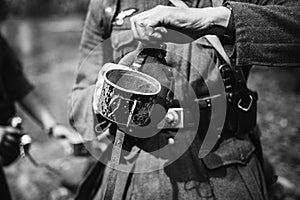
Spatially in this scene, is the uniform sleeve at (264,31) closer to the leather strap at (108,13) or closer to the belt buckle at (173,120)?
the belt buckle at (173,120)

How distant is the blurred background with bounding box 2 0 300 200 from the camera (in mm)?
3810

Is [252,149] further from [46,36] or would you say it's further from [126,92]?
[46,36]

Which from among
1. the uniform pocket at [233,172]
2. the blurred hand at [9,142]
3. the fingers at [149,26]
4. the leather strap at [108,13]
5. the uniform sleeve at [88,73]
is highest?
the fingers at [149,26]

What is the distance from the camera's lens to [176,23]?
1.51m

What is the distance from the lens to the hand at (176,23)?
58.9 inches

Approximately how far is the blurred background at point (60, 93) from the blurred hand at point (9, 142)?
11.6 inches

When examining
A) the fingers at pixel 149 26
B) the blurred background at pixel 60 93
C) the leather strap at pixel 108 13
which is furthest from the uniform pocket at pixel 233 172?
the blurred background at pixel 60 93

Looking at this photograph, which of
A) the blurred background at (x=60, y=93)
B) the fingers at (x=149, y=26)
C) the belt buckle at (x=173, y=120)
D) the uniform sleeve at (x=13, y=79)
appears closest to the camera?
the fingers at (x=149, y=26)

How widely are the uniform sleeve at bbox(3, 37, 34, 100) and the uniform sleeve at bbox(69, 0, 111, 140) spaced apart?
87cm

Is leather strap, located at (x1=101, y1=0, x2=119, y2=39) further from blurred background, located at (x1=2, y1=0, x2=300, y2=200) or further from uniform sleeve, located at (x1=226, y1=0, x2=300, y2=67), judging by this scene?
blurred background, located at (x1=2, y1=0, x2=300, y2=200)

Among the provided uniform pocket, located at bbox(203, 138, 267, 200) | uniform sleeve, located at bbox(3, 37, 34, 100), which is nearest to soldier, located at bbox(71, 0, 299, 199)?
uniform pocket, located at bbox(203, 138, 267, 200)

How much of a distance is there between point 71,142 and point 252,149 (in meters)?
1.05

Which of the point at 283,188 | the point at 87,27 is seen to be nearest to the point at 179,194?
the point at 87,27

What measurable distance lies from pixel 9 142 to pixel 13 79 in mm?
574
